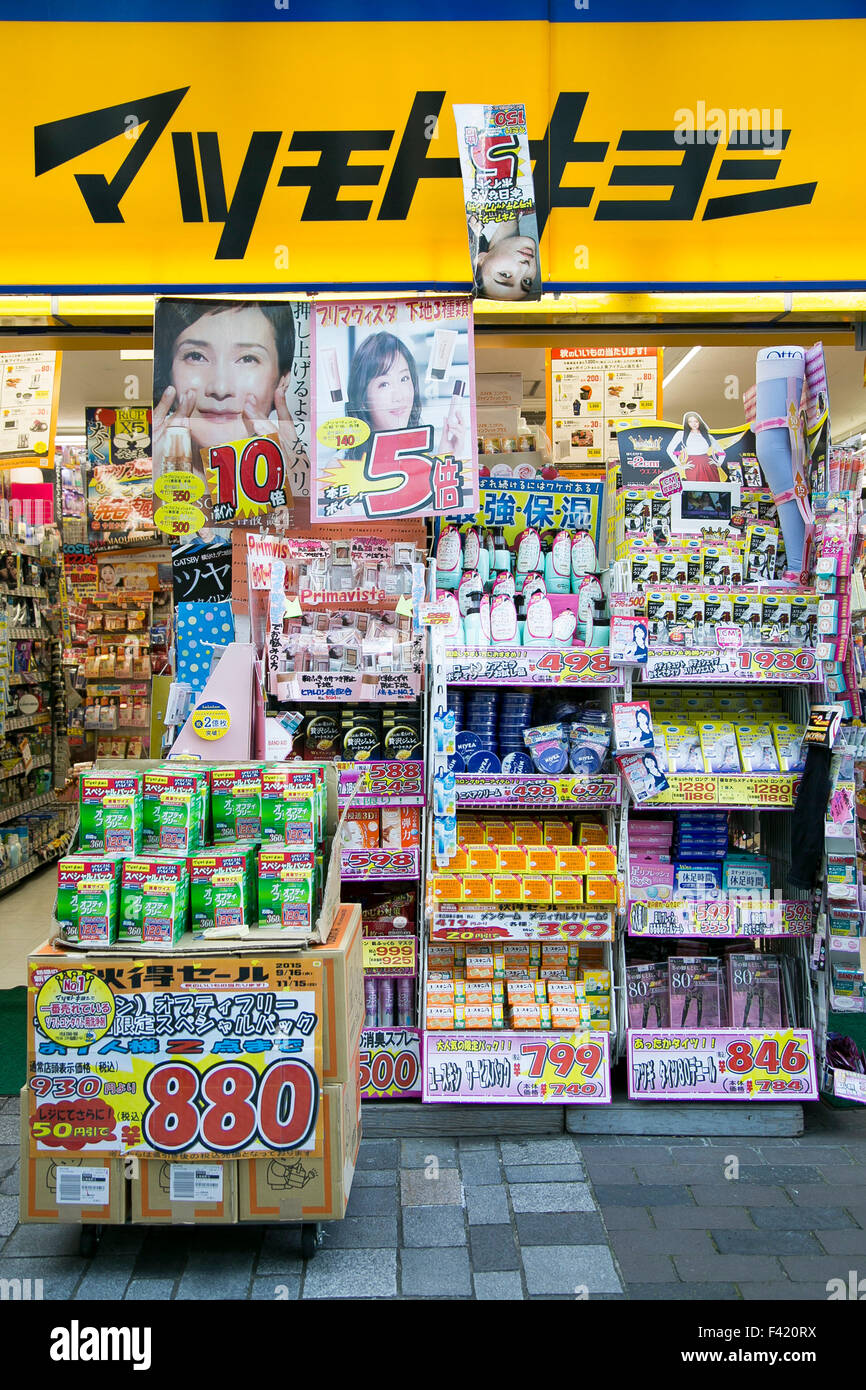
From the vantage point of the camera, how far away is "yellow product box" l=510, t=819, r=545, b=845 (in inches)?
154

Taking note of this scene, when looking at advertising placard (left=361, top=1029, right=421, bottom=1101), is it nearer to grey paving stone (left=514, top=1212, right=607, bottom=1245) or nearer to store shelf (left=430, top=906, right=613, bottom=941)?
store shelf (left=430, top=906, right=613, bottom=941)

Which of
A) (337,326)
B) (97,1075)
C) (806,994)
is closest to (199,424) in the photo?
(337,326)

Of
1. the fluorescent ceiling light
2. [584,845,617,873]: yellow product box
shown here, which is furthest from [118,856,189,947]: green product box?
the fluorescent ceiling light

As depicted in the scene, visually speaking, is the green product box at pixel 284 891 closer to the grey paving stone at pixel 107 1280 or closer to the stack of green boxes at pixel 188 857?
the stack of green boxes at pixel 188 857

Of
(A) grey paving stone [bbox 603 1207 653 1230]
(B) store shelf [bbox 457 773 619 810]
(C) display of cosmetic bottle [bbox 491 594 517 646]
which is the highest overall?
(C) display of cosmetic bottle [bbox 491 594 517 646]

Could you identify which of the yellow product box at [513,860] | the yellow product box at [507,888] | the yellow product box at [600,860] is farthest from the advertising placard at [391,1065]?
the yellow product box at [600,860]

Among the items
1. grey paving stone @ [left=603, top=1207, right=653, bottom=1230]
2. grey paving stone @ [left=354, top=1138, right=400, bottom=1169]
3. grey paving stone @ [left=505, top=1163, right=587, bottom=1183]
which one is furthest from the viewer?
grey paving stone @ [left=354, top=1138, right=400, bottom=1169]

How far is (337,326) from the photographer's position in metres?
3.87

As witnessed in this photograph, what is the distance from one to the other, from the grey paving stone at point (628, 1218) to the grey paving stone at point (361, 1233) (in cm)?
69

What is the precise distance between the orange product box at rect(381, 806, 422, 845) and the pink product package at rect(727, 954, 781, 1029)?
4.74 ft

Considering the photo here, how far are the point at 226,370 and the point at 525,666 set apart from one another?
5.72 feet

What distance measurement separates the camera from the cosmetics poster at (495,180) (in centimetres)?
351

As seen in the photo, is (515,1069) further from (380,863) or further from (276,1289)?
(276,1289)

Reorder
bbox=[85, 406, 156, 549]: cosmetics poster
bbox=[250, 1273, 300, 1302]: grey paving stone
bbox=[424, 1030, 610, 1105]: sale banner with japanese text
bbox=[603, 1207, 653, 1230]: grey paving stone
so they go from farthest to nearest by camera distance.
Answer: bbox=[85, 406, 156, 549]: cosmetics poster → bbox=[424, 1030, 610, 1105]: sale banner with japanese text → bbox=[603, 1207, 653, 1230]: grey paving stone → bbox=[250, 1273, 300, 1302]: grey paving stone
